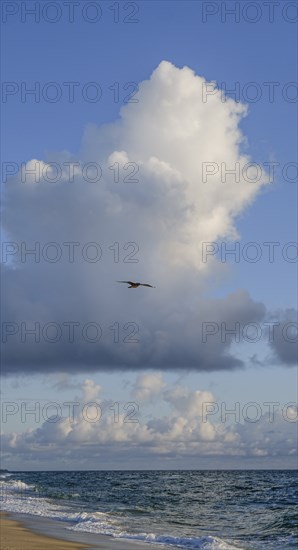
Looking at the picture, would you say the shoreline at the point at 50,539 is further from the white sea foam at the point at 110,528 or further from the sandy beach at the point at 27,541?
the white sea foam at the point at 110,528

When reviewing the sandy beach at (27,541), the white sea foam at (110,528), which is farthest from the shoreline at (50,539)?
the white sea foam at (110,528)

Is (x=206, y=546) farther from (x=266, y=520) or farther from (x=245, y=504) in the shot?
(x=245, y=504)

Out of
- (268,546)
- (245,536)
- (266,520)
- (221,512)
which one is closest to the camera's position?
(268,546)

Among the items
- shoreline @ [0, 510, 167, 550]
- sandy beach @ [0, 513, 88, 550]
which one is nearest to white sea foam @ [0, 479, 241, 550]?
shoreline @ [0, 510, 167, 550]

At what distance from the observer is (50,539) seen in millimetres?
31875

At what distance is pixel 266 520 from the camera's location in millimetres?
47906

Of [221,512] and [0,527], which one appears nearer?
[0,527]

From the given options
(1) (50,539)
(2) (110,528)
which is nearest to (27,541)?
(1) (50,539)

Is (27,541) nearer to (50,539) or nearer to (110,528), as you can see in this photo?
(50,539)

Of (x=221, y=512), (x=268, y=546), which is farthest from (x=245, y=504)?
(x=268, y=546)

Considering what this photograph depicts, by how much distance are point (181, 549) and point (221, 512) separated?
24.1 meters

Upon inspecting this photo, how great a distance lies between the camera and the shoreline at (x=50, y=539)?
2870 centimetres

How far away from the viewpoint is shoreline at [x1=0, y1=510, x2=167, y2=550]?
28703mm

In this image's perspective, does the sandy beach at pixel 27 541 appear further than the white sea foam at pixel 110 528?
No
